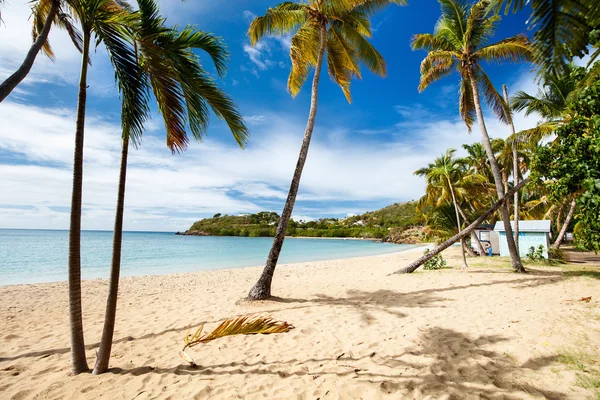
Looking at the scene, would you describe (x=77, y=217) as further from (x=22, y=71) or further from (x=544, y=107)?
(x=544, y=107)

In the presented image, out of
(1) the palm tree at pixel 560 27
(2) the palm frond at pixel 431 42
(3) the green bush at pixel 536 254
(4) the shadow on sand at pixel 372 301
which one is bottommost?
(4) the shadow on sand at pixel 372 301

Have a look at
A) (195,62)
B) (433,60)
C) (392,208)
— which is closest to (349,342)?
(195,62)

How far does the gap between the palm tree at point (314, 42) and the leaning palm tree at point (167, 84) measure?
370 centimetres

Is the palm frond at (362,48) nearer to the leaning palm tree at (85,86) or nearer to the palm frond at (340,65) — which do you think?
the palm frond at (340,65)

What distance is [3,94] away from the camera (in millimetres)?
2164

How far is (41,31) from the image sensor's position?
3.26 metres

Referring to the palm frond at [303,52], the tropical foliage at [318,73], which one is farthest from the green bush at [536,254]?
the palm frond at [303,52]

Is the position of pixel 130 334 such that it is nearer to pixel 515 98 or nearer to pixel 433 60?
pixel 433 60

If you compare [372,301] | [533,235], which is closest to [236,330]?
[372,301]

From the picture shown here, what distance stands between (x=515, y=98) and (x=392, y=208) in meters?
91.7

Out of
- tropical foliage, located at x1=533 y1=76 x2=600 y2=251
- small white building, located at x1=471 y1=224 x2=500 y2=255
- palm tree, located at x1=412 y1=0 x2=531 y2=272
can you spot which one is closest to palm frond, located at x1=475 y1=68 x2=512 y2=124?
palm tree, located at x1=412 y1=0 x2=531 y2=272

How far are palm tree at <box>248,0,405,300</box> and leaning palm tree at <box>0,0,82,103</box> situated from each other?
493 centimetres

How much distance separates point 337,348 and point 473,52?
39.6 feet

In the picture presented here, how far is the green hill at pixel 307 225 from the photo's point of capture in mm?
82000
